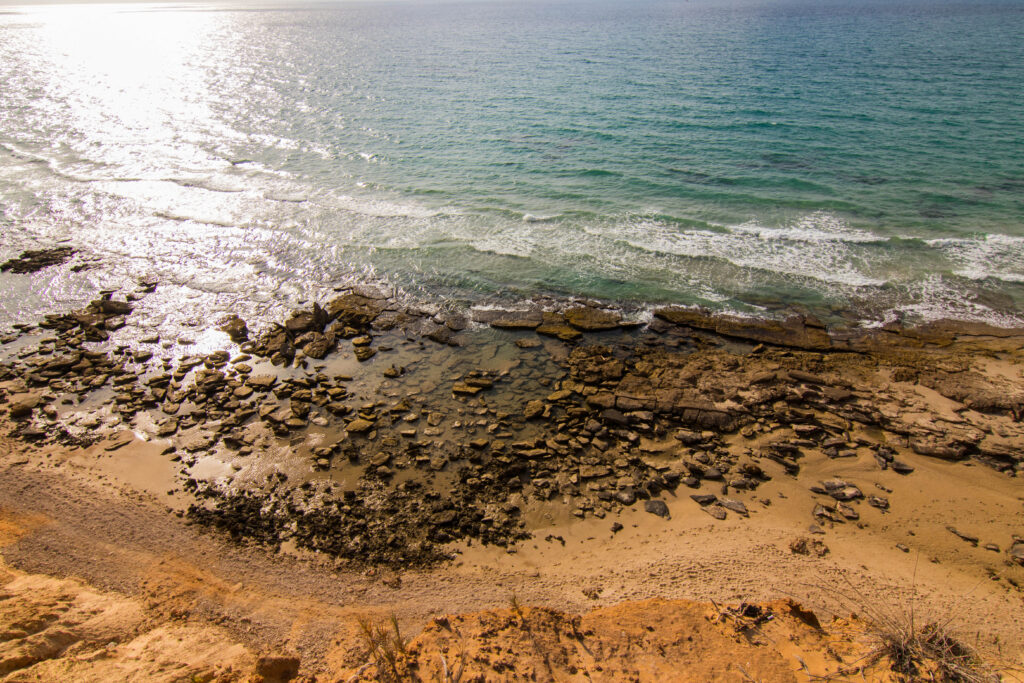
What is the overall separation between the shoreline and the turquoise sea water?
2723mm

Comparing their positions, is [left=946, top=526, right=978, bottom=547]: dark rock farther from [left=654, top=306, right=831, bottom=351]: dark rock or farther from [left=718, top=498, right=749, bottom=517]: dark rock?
[left=654, top=306, right=831, bottom=351]: dark rock

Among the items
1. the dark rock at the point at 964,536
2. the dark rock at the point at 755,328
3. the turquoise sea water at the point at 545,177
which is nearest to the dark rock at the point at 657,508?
the dark rock at the point at 964,536

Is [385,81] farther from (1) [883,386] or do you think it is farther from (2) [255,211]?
(1) [883,386]

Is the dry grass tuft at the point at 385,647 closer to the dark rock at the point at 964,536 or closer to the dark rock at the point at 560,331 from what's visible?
the dark rock at the point at 560,331

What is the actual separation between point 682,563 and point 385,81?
4901 cm

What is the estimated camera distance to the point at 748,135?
32188mm

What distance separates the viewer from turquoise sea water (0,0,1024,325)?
19375 millimetres

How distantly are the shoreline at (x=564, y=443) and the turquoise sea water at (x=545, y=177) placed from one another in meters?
2.72

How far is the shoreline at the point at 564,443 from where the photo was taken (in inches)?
389

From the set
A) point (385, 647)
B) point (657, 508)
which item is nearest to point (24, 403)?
point (385, 647)

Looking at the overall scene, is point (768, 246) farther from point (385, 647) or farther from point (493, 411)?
point (385, 647)

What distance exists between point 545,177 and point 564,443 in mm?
19073

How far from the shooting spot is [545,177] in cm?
2792

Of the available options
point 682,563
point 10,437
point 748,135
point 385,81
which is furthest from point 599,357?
point 385,81
